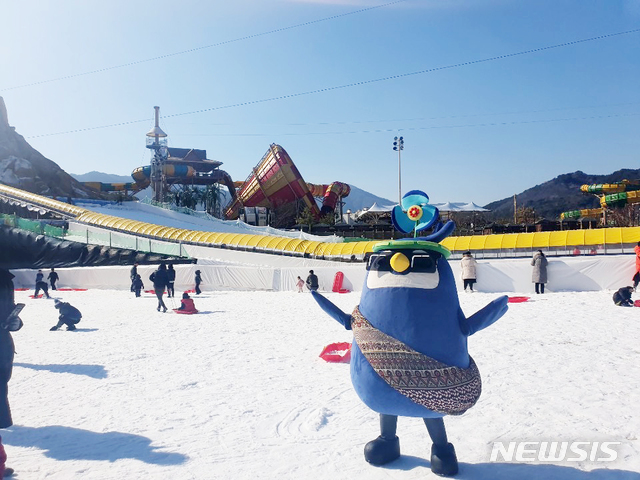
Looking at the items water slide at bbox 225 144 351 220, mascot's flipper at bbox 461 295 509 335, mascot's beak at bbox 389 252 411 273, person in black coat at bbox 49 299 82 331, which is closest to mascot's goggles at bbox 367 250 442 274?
mascot's beak at bbox 389 252 411 273

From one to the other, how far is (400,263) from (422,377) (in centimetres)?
86

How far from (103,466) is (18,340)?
743cm

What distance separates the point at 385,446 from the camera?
399cm

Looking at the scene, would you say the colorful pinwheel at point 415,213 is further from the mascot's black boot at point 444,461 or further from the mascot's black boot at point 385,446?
the mascot's black boot at point 444,461

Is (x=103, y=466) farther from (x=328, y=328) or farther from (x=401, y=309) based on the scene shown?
(x=328, y=328)

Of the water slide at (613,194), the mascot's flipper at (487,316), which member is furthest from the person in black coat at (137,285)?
the water slide at (613,194)

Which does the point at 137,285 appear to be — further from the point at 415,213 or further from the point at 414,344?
the point at 414,344

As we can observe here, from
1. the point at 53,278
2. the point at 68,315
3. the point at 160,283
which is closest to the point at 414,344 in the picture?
the point at 68,315

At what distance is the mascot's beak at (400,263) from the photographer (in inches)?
150

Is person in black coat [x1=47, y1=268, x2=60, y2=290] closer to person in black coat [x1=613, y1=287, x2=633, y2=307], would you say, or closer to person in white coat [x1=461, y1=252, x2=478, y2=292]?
person in white coat [x1=461, y1=252, x2=478, y2=292]

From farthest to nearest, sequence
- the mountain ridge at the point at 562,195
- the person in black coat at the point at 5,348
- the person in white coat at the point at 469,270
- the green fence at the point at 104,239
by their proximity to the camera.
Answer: the mountain ridge at the point at 562,195, the green fence at the point at 104,239, the person in white coat at the point at 469,270, the person in black coat at the point at 5,348

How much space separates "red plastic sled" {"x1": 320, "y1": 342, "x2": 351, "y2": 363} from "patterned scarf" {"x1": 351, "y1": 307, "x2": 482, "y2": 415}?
12.2 feet

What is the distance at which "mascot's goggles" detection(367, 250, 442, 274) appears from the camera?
150 inches

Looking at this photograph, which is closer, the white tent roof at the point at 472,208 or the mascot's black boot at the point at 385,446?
the mascot's black boot at the point at 385,446
